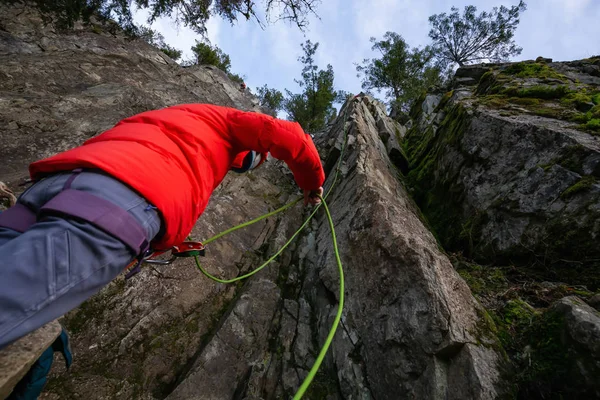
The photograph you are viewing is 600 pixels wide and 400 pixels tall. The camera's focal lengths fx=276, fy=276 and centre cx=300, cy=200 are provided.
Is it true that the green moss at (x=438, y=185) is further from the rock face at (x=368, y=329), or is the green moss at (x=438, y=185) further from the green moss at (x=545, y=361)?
the green moss at (x=545, y=361)

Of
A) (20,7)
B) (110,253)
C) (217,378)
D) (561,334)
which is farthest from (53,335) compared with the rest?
(20,7)

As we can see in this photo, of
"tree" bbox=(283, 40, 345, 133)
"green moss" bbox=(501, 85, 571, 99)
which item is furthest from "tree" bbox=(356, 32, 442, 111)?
"green moss" bbox=(501, 85, 571, 99)

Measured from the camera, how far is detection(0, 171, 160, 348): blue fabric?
3.27 ft

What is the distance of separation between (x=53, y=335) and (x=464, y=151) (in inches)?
224

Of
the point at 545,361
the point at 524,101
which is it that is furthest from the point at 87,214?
the point at 524,101

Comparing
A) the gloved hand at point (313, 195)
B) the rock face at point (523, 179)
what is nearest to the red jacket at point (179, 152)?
the gloved hand at point (313, 195)

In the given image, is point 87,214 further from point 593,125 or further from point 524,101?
point 524,101

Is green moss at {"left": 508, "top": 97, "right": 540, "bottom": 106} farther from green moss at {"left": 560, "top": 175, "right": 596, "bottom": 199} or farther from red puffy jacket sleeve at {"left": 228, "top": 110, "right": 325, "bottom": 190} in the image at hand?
red puffy jacket sleeve at {"left": 228, "top": 110, "right": 325, "bottom": 190}

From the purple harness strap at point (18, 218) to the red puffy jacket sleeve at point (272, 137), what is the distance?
127 centimetres

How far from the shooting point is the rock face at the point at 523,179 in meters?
3.03

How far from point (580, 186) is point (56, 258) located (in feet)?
14.9

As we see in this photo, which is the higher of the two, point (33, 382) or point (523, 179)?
point (523, 179)

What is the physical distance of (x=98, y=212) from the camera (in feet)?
3.99

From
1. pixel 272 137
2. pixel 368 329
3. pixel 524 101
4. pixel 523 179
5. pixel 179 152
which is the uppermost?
pixel 524 101
